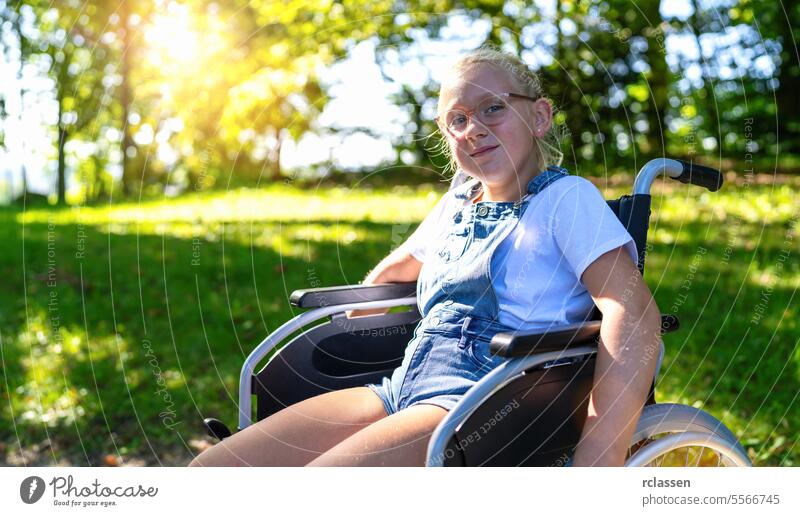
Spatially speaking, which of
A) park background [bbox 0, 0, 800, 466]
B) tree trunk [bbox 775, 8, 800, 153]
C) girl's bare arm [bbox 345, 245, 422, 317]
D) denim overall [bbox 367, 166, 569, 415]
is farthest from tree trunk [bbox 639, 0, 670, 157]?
denim overall [bbox 367, 166, 569, 415]

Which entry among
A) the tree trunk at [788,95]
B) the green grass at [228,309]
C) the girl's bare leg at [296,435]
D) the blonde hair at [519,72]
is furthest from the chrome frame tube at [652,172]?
the tree trunk at [788,95]

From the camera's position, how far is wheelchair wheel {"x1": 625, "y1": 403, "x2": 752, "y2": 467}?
76.9 inches

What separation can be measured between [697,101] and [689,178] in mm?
5961

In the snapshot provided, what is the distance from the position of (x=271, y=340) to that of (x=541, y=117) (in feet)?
3.26

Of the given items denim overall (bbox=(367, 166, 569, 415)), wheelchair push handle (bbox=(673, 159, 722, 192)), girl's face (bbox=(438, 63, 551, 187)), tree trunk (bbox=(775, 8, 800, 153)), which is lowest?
tree trunk (bbox=(775, 8, 800, 153))

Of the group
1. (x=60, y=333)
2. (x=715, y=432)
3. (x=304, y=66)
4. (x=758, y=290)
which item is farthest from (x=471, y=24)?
(x=715, y=432)

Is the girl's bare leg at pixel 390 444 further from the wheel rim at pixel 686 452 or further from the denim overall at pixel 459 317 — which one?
the wheel rim at pixel 686 452

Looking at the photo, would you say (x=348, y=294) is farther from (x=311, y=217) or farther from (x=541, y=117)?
(x=311, y=217)

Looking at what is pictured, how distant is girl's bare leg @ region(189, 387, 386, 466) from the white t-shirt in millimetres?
459

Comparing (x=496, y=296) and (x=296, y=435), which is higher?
(x=496, y=296)

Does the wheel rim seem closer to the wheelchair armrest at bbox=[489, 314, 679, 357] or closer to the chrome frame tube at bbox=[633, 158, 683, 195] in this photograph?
the wheelchair armrest at bbox=[489, 314, 679, 357]

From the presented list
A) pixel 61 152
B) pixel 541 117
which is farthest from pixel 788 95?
pixel 541 117

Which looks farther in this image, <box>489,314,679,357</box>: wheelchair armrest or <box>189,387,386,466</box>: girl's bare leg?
<box>189,387,386,466</box>: girl's bare leg

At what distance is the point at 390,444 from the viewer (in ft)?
6.00
